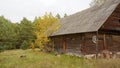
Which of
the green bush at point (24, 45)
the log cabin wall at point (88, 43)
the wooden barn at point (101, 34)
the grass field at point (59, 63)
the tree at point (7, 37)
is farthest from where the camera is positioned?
the green bush at point (24, 45)

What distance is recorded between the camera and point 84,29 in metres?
18.1

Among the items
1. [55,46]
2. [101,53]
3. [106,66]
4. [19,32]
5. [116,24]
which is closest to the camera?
[106,66]

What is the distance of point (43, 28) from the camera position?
29.5 meters

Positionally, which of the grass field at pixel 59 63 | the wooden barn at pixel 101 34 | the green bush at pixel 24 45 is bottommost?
the grass field at pixel 59 63

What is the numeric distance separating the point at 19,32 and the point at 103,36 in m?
31.7

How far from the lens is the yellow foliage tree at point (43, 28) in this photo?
26.4m

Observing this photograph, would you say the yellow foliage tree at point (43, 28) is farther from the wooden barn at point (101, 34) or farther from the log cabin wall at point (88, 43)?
the wooden barn at point (101, 34)

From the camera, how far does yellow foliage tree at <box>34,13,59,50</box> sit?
2639 cm

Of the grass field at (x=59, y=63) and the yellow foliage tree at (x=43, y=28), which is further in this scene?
the yellow foliage tree at (x=43, y=28)

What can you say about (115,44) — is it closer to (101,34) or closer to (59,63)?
(101,34)

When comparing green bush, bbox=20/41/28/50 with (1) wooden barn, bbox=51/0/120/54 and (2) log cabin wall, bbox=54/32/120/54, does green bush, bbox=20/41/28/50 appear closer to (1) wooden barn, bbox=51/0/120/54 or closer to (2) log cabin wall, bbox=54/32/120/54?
(2) log cabin wall, bbox=54/32/120/54

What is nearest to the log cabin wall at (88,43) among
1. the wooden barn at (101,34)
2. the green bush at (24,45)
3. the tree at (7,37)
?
the wooden barn at (101,34)

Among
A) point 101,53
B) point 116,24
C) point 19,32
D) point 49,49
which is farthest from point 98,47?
point 19,32

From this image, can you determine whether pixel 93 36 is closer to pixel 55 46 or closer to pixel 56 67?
pixel 56 67
